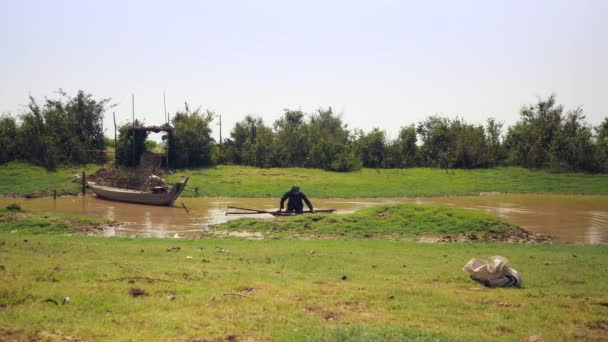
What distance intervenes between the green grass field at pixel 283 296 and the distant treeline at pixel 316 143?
3369 cm

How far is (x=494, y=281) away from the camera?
9750 millimetres

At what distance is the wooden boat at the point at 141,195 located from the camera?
99.7ft

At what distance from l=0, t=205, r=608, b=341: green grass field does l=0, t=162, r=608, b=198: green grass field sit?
76.1 feet

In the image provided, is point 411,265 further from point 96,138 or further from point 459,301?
point 96,138

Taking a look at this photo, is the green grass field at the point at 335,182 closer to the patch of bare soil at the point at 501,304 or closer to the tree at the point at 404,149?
the tree at the point at 404,149

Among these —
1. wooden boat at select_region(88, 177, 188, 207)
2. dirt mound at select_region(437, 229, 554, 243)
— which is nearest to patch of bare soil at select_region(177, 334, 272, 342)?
dirt mound at select_region(437, 229, 554, 243)

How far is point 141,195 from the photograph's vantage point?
1242 inches

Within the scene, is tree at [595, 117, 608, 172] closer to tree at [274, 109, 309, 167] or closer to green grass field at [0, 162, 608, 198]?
green grass field at [0, 162, 608, 198]

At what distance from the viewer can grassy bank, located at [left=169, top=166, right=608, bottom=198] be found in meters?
37.7

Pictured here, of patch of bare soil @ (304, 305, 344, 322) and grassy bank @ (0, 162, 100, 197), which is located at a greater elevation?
grassy bank @ (0, 162, 100, 197)

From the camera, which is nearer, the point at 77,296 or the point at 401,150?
the point at 77,296

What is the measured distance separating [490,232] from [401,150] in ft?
128

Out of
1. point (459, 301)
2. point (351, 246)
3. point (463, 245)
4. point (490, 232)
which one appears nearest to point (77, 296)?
point (459, 301)

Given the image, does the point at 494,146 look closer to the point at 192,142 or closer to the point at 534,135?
the point at 534,135
